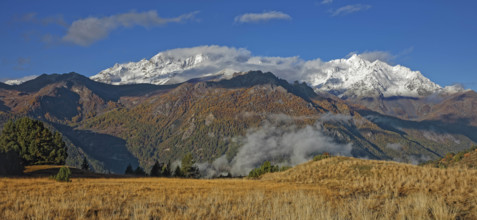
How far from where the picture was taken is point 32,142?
7756cm

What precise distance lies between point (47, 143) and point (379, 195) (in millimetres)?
80195

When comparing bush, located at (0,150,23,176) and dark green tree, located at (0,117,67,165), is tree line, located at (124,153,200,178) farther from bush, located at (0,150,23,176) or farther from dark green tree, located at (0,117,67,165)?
bush, located at (0,150,23,176)

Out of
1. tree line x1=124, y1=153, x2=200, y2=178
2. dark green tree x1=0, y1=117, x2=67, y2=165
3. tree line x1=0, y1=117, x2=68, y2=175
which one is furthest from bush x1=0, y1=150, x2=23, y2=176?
tree line x1=124, y1=153, x2=200, y2=178

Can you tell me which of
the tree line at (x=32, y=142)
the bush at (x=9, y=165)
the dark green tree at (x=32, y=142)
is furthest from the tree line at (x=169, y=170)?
the bush at (x=9, y=165)

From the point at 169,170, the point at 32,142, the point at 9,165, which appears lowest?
the point at 169,170

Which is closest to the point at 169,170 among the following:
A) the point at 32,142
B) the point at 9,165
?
the point at 32,142

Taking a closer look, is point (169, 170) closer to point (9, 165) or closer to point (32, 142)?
point (32, 142)

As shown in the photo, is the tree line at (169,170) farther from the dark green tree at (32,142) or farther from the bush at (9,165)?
the bush at (9,165)

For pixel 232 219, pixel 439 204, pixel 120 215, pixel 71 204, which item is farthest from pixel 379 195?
pixel 71 204

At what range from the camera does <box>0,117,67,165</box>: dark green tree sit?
76812mm

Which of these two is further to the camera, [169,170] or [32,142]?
[169,170]

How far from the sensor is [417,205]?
42.5ft

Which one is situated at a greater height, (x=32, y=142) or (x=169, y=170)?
(x=32, y=142)

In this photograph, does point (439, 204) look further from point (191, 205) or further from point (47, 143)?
Result: point (47, 143)
